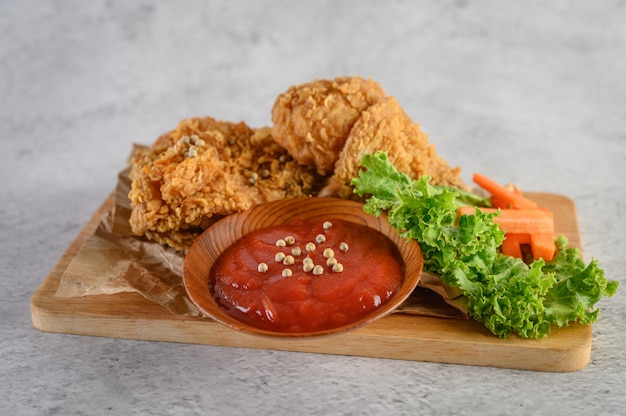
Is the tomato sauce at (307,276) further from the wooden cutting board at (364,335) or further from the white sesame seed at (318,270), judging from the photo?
the wooden cutting board at (364,335)

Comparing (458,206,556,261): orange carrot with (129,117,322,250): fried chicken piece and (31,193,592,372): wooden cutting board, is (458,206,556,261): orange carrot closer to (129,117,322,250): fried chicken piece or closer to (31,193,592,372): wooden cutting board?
(31,193,592,372): wooden cutting board

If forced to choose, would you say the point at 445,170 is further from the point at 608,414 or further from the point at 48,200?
the point at 48,200

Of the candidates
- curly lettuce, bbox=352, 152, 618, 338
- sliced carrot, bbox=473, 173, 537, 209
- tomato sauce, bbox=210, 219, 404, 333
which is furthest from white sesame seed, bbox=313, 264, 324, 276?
Answer: sliced carrot, bbox=473, 173, 537, 209

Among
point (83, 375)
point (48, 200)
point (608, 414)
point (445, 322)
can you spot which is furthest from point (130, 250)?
point (608, 414)

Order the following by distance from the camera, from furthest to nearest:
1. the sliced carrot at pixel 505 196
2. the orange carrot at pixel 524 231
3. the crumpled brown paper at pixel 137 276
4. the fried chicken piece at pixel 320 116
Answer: the sliced carrot at pixel 505 196 < the fried chicken piece at pixel 320 116 < the orange carrot at pixel 524 231 < the crumpled brown paper at pixel 137 276

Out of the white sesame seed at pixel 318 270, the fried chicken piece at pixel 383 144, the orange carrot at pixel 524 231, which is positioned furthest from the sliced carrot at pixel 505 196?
the white sesame seed at pixel 318 270
